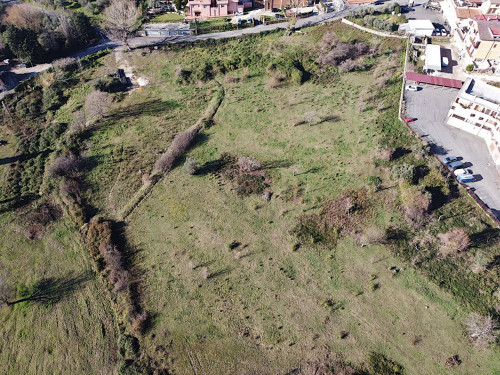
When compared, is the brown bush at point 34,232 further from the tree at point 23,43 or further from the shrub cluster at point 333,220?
the tree at point 23,43

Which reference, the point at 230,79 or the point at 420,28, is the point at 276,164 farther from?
the point at 420,28

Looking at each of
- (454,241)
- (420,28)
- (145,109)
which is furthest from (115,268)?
(420,28)

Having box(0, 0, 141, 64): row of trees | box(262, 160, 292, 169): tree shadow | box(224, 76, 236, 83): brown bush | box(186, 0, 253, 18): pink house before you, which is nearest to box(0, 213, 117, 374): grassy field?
box(262, 160, 292, 169): tree shadow

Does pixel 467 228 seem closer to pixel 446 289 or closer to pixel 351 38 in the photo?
pixel 446 289

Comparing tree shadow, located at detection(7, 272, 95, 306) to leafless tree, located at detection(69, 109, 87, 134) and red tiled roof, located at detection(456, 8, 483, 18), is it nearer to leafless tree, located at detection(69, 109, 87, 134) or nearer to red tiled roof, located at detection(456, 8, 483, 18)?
leafless tree, located at detection(69, 109, 87, 134)

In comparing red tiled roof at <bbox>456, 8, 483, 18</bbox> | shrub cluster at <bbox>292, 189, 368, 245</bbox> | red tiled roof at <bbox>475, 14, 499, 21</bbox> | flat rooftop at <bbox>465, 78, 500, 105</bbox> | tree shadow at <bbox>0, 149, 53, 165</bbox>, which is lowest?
shrub cluster at <bbox>292, 189, 368, 245</bbox>

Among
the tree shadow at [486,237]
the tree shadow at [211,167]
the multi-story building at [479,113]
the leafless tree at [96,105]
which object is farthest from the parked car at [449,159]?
the leafless tree at [96,105]
